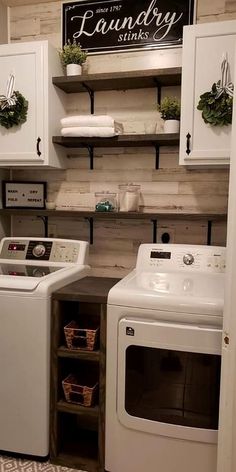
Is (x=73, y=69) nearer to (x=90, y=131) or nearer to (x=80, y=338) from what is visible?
(x=90, y=131)

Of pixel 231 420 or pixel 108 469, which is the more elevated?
pixel 231 420

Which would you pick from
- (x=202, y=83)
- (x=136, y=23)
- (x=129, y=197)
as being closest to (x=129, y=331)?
(x=129, y=197)

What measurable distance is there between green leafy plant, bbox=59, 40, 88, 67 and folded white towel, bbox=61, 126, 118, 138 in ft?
1.53

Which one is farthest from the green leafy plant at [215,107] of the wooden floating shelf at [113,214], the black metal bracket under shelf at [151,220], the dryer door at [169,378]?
the dryer door at [169,378]

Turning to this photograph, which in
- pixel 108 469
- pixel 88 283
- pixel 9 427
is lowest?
pixel 108 469

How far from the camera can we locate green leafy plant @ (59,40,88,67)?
2.43 metres

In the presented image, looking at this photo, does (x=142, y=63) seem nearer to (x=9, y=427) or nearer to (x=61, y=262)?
(x=61, y=262)

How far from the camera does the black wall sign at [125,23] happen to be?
2.38m

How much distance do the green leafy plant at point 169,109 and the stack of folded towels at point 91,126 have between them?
302mm

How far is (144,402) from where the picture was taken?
1.82m

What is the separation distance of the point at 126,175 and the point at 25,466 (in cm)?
179

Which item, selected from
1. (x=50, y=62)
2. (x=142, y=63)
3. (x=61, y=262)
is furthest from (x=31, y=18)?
(x=61, y=262)

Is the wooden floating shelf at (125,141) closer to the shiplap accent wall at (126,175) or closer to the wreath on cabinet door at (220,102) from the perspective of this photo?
the shiplap accent wall at (126,175)

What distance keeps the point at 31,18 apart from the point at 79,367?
238 cm
